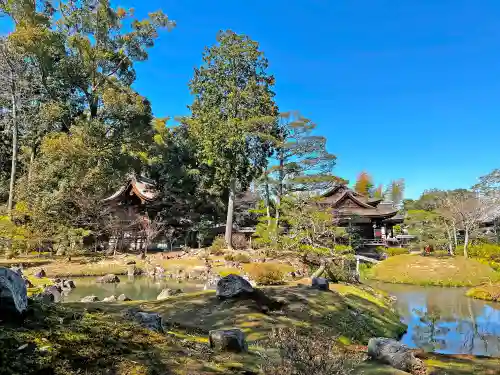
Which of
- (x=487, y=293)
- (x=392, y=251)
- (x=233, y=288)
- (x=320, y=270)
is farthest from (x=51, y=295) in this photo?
(x=392, y=251)

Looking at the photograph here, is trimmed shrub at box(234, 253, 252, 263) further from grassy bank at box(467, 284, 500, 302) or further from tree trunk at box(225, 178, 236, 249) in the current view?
grassy bank at box(467, 284, 500, 302)

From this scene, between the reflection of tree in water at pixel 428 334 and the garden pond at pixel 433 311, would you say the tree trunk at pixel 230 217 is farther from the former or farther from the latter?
the reflection of tree in water at pixel 428 334

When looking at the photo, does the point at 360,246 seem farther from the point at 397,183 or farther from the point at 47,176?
the point at 397,183

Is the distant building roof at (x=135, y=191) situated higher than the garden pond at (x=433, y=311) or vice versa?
the distant building roof at (x=135, y=191)

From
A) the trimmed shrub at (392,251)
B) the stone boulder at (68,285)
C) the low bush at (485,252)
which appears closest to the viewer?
the stone boulder at (68,285)

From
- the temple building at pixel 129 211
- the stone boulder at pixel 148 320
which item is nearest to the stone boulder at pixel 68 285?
the temple building at pixel 129 211

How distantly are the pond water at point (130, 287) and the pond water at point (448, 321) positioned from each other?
863 cm

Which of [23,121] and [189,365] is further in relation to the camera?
[23,121]

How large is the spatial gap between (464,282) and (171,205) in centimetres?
2048

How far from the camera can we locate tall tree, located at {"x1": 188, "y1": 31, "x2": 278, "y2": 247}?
2661cm

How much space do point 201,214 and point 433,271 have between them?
56.9ft

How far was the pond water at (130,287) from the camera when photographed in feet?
45.9

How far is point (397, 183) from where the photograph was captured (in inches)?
3044

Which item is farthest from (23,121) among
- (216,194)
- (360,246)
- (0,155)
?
(360,246)
